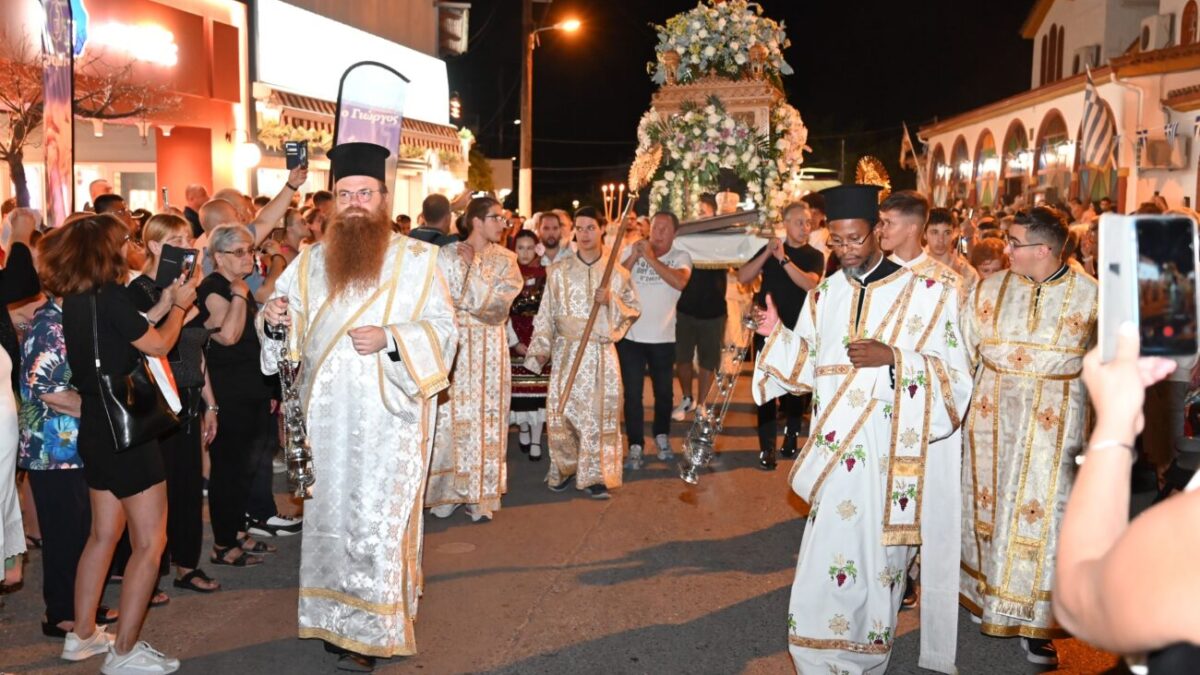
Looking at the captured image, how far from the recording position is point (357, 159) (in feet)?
17.6

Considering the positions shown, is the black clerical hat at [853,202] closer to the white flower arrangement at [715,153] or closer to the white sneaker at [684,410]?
the white flower arrangement at [715,153]

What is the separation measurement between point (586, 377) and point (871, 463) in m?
3.98

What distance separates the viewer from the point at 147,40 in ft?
54.2

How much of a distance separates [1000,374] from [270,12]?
17824mm

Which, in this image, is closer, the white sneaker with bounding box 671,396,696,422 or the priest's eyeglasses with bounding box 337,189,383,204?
the priest's eyeglasses with bounding box 337,189,383,204

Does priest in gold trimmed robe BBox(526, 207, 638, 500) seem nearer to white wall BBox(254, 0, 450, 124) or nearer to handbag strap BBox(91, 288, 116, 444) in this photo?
handbag strap BBox(91, 288, 116, 444)

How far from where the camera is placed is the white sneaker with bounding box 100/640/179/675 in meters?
4.99

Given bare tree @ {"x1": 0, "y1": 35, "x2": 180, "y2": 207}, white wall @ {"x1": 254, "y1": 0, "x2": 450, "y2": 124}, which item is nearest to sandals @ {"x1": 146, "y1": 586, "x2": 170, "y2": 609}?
bare tree @ {"x1": 0, "y1": 35, "x2": 180, "y2": 207}

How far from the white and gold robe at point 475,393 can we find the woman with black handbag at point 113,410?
10.1 feet

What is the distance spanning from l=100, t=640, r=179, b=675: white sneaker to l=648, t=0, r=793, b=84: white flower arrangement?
7.53m

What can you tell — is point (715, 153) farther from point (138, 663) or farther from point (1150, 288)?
point (1150, 288)

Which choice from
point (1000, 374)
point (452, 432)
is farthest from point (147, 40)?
point (1000, 374)

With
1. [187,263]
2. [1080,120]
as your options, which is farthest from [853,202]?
[1080,120]

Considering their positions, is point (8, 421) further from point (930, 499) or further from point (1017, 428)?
point (1017, 428)
